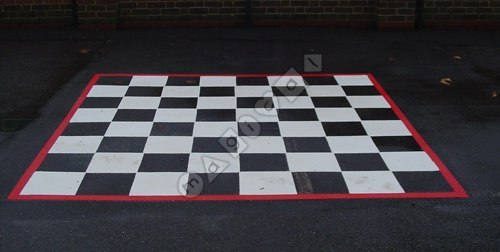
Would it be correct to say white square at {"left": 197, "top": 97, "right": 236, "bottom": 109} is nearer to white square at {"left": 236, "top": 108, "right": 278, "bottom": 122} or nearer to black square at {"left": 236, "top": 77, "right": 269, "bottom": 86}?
white square at {"left": 236, "top": 108, "right": 278, "bottom": 122}

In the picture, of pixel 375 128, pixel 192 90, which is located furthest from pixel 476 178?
pixel 192 90

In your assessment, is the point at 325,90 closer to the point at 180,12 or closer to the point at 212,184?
the point at 212,184

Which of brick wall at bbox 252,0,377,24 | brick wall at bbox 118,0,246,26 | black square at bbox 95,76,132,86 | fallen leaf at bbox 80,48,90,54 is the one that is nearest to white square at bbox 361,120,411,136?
black square at bbox 95,76,132,86

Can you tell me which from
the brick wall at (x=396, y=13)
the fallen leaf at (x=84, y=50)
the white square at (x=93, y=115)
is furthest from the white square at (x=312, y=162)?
the brick wall at (x=396, y=13)

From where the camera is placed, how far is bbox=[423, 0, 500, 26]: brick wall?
845cm

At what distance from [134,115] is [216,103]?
0.72m

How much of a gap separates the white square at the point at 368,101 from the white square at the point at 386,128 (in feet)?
1.35

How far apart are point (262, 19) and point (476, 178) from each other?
16.4 ft

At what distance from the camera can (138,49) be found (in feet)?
24.0

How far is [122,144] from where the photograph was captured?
4.50 meters

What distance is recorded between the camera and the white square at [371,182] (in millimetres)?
3840

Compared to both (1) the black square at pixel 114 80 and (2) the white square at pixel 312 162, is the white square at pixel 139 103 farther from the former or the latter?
(2) the white square at pixel 312 162

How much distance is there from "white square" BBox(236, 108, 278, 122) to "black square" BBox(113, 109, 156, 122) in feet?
2.31

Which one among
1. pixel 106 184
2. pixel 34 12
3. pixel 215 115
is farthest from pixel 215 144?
pixel 34 12
